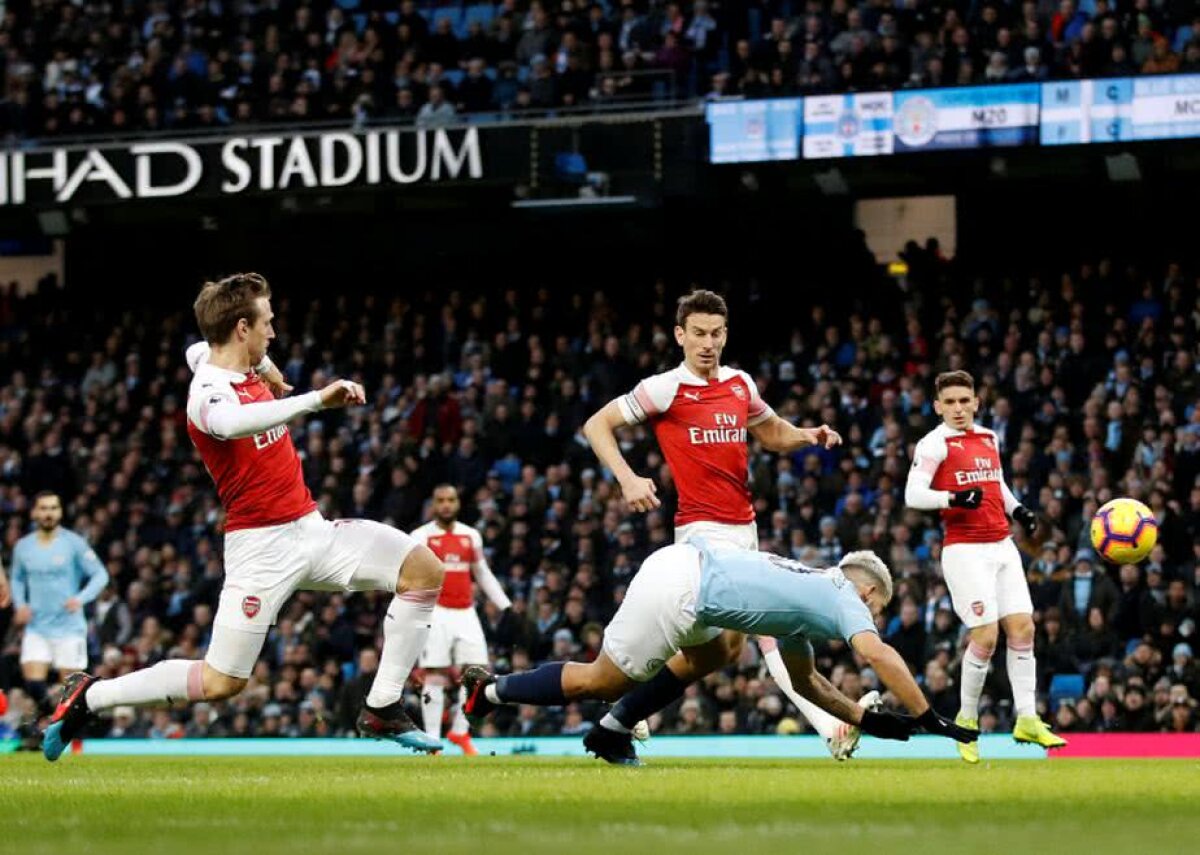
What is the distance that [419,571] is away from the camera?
11.5 m

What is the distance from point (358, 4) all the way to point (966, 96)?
10.8m

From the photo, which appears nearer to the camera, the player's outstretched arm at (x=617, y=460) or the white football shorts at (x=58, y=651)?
the player's outstretched arm at (x=617, y=460)

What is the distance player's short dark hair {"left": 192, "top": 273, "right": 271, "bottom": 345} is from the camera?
1119 centimetres

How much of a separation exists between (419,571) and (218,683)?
1.22 meters

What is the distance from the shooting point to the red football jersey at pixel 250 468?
36.6ft

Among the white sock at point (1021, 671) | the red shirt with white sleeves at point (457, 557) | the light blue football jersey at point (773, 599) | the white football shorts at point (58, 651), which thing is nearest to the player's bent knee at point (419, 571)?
the light blue football jersey at point (773, 599)

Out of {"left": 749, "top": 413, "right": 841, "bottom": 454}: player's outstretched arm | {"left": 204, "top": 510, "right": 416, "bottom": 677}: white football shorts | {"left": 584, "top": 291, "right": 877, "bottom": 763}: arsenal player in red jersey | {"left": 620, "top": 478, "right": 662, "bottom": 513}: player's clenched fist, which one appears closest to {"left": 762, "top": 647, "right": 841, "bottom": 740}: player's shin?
{"left": 584, "top": 291, "right": 877, "bottom": 763}: arsenal player in red jersey

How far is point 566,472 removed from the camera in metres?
25.4

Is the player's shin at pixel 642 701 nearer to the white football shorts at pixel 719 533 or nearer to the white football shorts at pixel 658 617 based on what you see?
the white football shorts at pixel 658 617

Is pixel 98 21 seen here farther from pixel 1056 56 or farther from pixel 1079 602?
pixel 1079 602

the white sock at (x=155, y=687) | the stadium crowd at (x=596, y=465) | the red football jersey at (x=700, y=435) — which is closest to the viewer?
the white sock at (x=155, y=687)

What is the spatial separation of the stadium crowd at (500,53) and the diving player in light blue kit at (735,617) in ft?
48.6

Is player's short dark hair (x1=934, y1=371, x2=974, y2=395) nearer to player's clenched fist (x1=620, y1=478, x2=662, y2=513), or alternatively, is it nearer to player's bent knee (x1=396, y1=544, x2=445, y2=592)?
player's clenched fist (x1=620, y1=478, x2=662, y2=513)

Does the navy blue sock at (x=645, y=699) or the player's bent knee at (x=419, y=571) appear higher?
the player's bent knee at (x=419, y=571)
